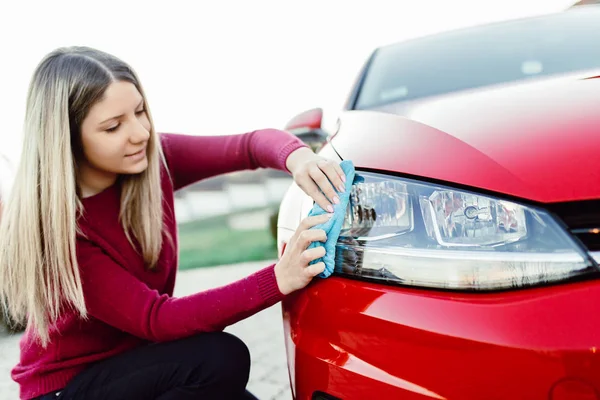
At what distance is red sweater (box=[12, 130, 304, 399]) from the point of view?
1.39 meters

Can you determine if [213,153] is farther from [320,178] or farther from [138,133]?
[320,178]

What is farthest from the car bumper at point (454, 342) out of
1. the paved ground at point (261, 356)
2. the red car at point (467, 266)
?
the paved ground at point (261, 356)

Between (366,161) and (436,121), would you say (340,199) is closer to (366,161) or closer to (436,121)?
(366,161)

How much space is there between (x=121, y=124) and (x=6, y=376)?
1939mm

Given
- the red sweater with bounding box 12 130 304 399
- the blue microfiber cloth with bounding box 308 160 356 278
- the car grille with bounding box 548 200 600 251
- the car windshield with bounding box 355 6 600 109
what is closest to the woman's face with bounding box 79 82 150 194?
the red sweater with bounding box 12 130 304 399

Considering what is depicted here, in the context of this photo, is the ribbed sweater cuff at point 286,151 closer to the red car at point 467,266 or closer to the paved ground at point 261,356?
the red car at point 467,266

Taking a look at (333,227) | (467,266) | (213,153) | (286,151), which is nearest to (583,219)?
(467,266)

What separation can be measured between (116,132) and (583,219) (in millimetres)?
1096

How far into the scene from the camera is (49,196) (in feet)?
4.92

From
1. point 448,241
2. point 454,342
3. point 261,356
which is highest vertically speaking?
point 448,241

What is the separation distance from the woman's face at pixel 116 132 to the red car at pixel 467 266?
516 mm

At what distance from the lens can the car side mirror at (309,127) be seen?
210 centimetres

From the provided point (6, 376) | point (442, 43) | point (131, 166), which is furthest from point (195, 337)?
point (6, 376)

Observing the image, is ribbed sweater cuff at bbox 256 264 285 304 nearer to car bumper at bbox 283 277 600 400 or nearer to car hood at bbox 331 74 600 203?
car bumper at bbox 283 277 600 400
